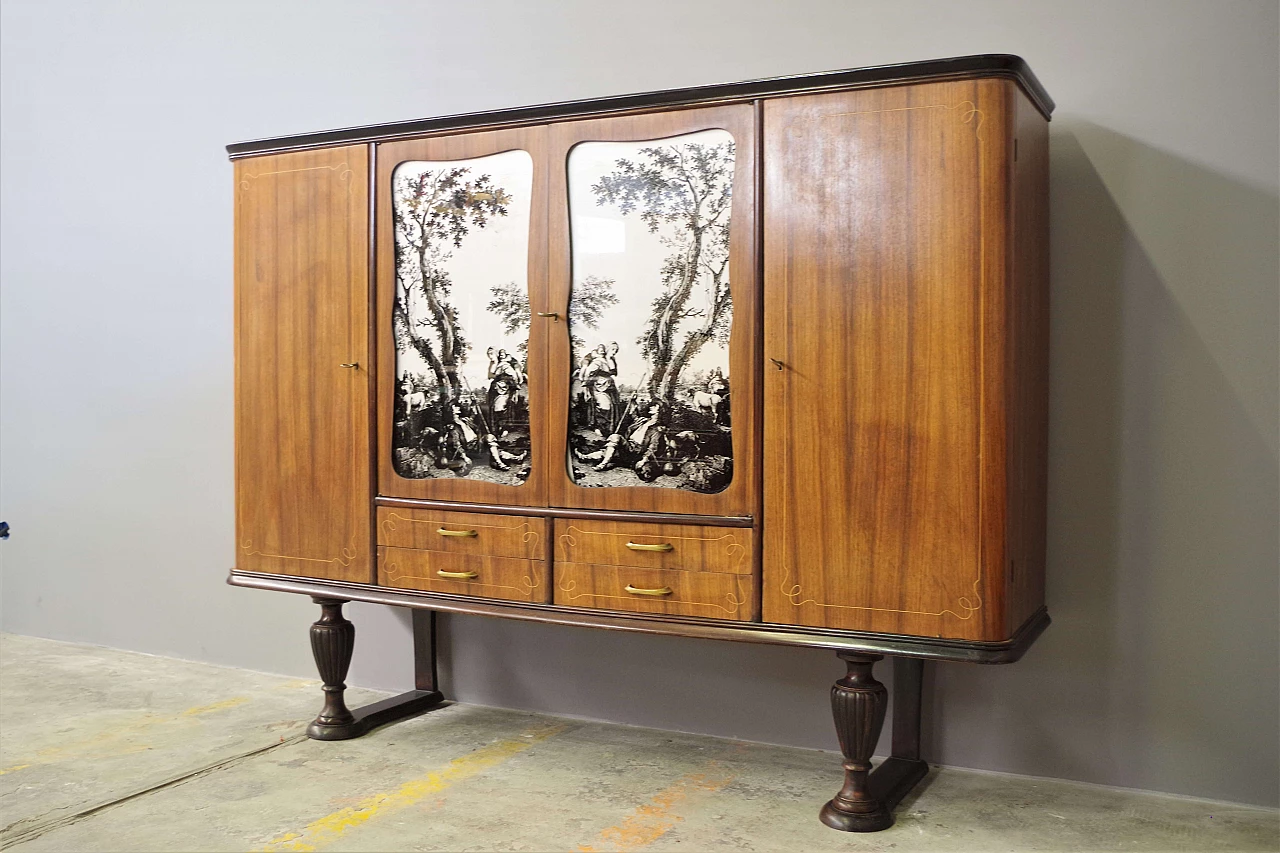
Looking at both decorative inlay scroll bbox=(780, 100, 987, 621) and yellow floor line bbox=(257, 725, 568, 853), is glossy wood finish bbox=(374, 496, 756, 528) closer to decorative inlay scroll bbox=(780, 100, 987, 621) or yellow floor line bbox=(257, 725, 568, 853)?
decorative inlay scroll bbox=(780, 100, 987, 621)

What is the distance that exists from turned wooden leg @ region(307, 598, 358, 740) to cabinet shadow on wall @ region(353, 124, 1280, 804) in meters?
1.73

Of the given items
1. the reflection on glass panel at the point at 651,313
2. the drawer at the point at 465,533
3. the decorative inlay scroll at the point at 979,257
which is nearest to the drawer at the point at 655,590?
the drawer at the point at 465,533

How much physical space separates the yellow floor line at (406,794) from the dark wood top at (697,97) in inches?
67.1

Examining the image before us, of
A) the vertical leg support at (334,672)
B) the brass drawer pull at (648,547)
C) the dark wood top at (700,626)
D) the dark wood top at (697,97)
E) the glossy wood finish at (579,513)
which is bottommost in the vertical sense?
the vertical leg support at (334,672)

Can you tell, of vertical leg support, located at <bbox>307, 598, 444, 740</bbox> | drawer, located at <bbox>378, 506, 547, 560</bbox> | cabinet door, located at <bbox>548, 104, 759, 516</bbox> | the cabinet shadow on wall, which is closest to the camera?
cabinet door, located at <bbox>548, 104, 759, 516</bbox>

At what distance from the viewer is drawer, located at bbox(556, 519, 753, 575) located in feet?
8.91

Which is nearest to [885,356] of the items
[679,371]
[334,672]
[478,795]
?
[679,371]

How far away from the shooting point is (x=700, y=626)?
Result: 275cm

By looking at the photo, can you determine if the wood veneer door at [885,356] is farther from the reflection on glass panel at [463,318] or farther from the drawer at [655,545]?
the reflection on glass panel at [463,318]

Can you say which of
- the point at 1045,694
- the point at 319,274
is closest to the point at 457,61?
the point at 319,274

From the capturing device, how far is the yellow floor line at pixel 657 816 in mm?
2596

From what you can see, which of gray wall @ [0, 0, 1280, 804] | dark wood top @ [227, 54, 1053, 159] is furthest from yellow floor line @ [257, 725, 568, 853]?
dark wood top @ [227, 54, 1053, 159]

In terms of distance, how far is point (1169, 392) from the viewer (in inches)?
113

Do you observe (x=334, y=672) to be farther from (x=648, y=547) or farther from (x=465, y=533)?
(x=648, y=547)
